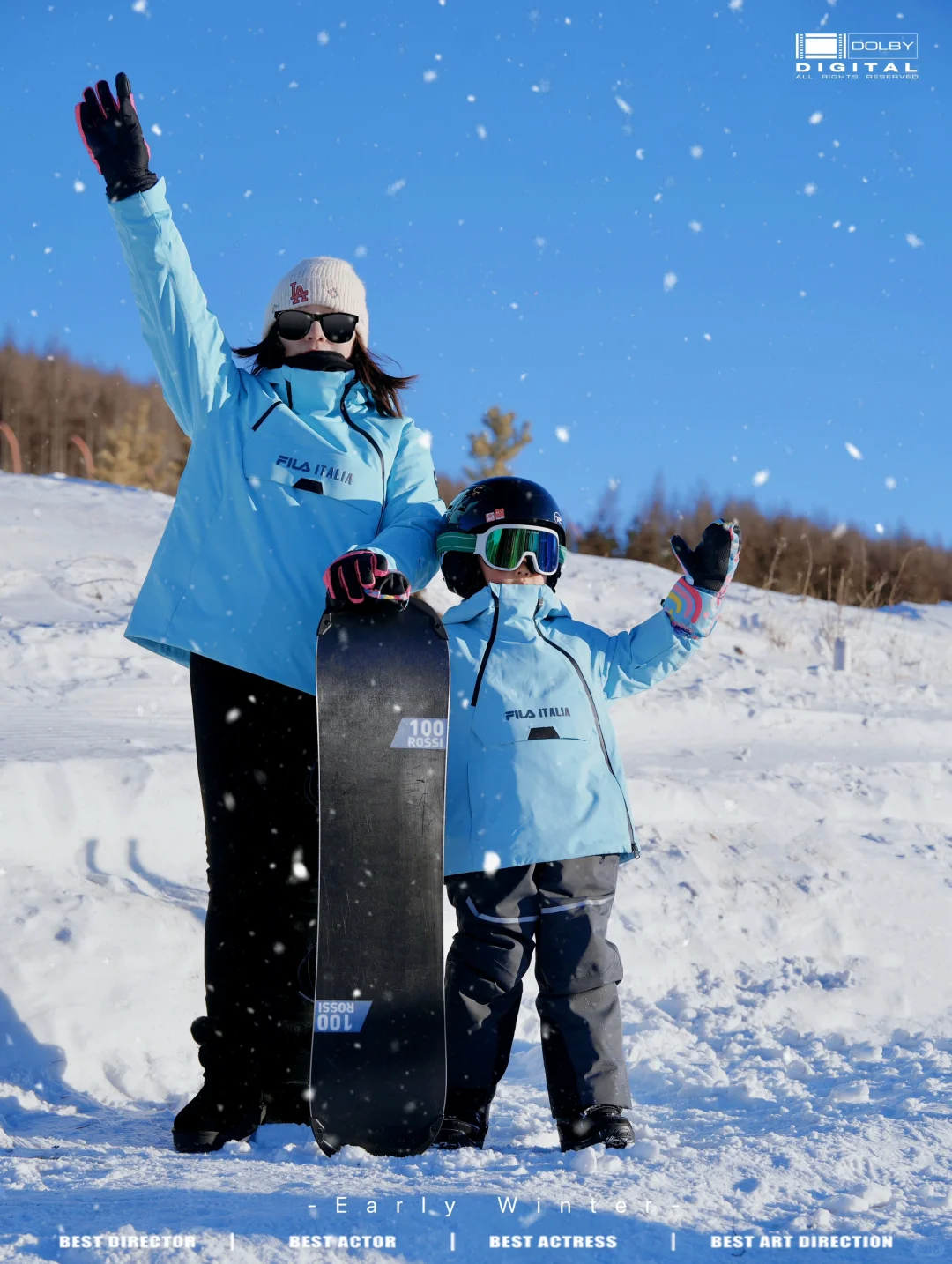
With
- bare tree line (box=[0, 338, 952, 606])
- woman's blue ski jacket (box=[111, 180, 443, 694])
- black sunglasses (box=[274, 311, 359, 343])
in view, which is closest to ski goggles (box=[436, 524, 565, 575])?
woman's blue ski jacket (box=[111, 180, 443, 694])

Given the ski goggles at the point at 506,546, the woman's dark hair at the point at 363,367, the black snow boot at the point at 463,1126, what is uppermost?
the woman's dark hair at the point at 363,367

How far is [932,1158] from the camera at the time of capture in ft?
6.92

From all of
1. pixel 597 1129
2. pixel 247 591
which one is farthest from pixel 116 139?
pixel 597 1129

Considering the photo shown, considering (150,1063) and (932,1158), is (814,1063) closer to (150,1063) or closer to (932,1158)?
(932,1158)

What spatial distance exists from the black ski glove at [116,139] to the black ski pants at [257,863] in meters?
1.05

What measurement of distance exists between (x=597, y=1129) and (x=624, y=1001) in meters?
1.31

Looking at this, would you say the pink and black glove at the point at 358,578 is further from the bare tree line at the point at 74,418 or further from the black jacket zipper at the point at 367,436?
the bare tree line at the point at 74,418

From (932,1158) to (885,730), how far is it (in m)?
5.52

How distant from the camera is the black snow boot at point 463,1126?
86.9 inches

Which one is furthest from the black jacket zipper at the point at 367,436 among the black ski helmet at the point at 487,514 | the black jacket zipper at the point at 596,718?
the black jacket zipper at the point at 596,718

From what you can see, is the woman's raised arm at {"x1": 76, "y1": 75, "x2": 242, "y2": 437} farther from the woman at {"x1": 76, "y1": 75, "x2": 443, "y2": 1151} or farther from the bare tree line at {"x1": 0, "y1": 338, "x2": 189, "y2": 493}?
the bare tree line at {"x1": 0, "y1": 338, "x2": 189, "y2": 493}

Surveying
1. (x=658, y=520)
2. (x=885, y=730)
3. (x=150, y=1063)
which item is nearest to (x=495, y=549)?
(x=150, y=1063)

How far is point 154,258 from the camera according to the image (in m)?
2.19

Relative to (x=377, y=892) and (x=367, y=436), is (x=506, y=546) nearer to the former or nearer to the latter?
(x=367, y=436)
